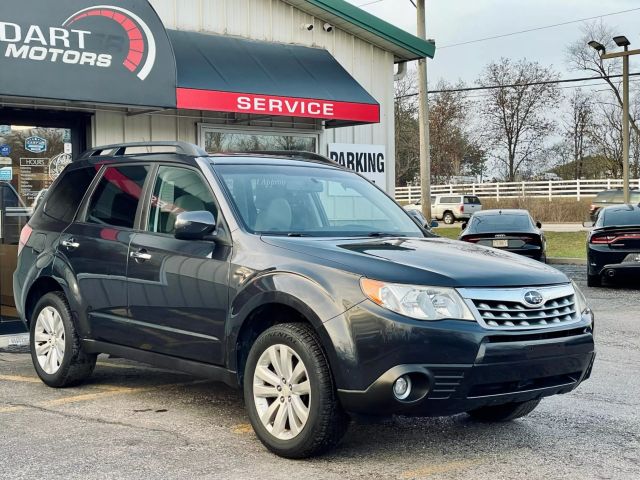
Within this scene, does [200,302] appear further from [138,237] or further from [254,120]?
[254,120]

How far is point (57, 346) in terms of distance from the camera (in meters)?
7.18

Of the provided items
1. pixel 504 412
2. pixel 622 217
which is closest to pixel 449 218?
pixel 622 217

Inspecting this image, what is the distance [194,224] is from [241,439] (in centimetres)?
137

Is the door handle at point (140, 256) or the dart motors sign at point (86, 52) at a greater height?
the dart motors sign at point (86, 52)

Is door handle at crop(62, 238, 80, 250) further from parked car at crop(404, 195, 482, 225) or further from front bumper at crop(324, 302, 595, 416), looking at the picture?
parked car at crop(404, 195, 482, 225)

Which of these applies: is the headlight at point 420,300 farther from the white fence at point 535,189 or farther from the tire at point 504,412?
the white fence at point 535,189

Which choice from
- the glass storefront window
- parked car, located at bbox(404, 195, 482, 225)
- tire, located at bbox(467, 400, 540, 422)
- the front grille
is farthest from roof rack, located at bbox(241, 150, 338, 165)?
parked car, located at bbox(404, 195, 482, 225)

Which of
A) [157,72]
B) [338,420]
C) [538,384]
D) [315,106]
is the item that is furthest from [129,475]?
[315,106]

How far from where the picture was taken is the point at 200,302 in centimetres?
577

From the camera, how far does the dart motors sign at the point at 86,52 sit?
33.7ft

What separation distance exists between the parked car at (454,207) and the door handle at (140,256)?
1744 inches

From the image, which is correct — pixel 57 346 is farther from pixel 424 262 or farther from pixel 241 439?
pixel 424 262

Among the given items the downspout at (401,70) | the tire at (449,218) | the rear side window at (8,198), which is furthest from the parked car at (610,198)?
the rear side window at (8,198)

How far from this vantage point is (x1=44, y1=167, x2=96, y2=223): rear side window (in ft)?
24.0
